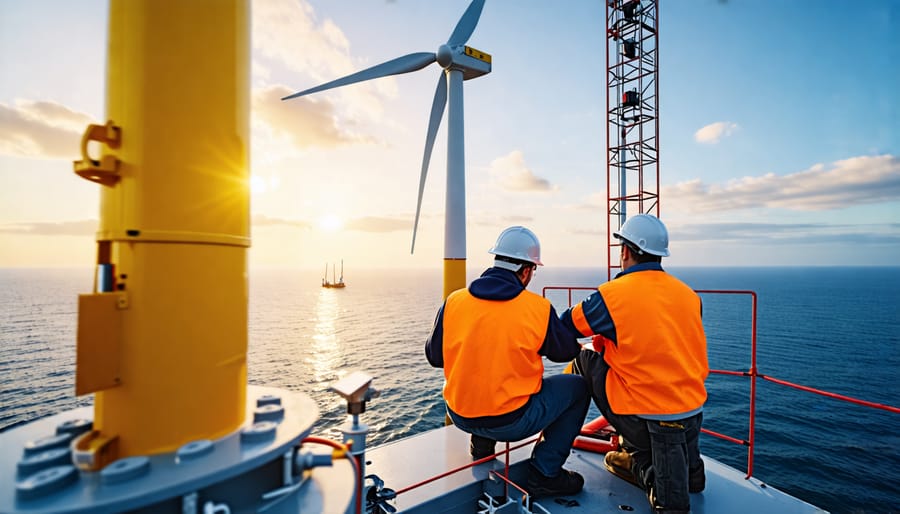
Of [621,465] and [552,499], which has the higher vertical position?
[621,465]

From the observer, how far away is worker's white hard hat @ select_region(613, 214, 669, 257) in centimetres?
362

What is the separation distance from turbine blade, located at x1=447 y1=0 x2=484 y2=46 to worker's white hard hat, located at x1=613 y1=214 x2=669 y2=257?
6787 millimetres

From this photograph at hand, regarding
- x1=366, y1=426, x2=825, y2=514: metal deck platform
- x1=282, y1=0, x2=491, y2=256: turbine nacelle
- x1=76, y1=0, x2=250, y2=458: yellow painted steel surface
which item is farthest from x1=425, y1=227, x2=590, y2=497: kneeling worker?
x1=282, y1=0, x2=491, y2=256: turbine nacelle

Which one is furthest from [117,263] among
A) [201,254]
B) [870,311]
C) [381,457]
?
[870,311]

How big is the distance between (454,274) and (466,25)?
18.7 feet

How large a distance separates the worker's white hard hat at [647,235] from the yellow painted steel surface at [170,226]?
3023 millimetres

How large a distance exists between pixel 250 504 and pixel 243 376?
1.71 ft

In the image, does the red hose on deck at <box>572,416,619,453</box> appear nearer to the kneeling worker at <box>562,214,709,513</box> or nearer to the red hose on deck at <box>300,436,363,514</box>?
the kneeling worker at <box>562,214,709,513</box>

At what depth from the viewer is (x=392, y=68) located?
358 inches

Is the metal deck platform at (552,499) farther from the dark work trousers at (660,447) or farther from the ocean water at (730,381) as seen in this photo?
the ocean water at (730,381)

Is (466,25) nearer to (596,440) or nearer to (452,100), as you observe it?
(452,100)

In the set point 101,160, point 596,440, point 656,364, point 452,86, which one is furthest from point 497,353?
point 452,86

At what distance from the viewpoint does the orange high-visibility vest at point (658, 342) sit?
3230 mm

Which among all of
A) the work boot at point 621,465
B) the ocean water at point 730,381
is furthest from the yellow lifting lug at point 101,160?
the ocean water at point 730,381
